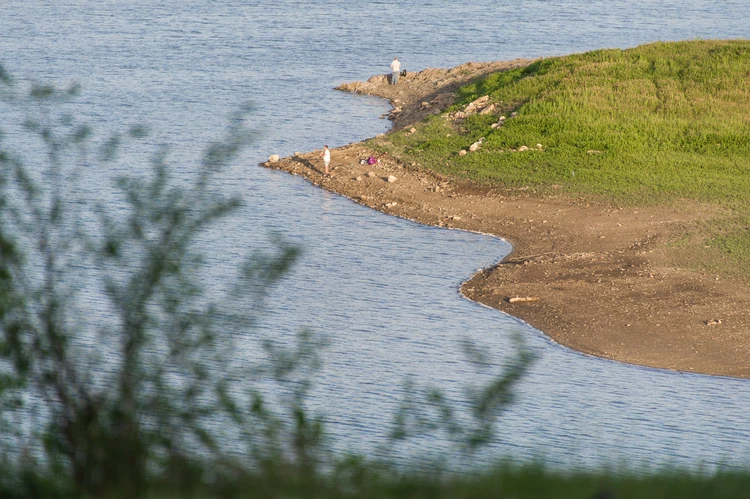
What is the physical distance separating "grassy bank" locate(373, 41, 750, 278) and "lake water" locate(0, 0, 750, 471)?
227 inches

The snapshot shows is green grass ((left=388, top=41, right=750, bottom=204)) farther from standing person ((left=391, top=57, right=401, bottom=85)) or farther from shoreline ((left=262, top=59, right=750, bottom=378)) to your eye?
standing person ((left=391, top=57, right=401, bottom=85))

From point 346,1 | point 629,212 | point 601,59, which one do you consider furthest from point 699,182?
point 346,1

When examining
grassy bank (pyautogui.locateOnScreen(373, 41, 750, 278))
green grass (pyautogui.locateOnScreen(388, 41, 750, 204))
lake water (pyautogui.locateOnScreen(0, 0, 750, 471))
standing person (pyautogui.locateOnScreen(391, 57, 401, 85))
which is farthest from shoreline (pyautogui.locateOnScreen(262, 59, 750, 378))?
standing person (pyautogui.locateOnScreen(391, 57, 401, 85))

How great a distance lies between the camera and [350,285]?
34.8 meters

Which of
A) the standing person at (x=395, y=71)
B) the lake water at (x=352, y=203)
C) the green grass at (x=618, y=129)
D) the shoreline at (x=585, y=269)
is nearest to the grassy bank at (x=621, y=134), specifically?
the green grass at (x=618, y=129)

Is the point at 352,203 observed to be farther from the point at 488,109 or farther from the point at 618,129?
the point at 618,129

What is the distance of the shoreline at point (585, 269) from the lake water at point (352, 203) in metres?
0.91

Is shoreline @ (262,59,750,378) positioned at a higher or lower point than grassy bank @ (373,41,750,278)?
lower

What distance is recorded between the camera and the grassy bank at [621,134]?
42500 mm

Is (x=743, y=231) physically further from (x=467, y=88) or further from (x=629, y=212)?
(x=467, y=88)

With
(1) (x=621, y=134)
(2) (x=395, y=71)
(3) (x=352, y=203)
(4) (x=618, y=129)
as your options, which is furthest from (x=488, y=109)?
(2) (x=395, y=71)

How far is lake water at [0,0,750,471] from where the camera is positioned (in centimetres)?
2481

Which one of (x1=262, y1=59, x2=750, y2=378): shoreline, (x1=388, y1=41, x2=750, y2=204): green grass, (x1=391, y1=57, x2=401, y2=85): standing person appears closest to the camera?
(x1=262, y1=59, x2=750, y2=378): shoreline

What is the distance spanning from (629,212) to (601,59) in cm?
1936
